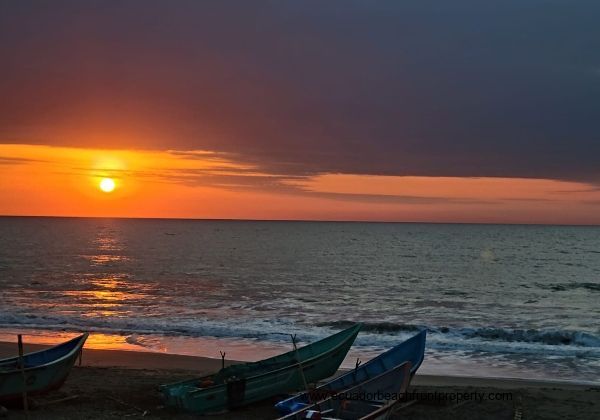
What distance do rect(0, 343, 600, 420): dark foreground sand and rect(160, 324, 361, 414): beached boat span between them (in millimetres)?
269

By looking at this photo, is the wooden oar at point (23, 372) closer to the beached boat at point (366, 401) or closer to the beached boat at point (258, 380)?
the beached boat at point (258, 380)

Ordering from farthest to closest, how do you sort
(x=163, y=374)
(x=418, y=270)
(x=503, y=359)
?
1. (x=418, y=270)
2. (x=503, y=359)
3. (x=163, y=374)

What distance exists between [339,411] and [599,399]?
22.2 ft

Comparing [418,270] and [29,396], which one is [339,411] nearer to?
[29,396]

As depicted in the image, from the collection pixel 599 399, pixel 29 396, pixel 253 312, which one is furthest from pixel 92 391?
pixel 253 312

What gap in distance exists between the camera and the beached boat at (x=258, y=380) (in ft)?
40.7

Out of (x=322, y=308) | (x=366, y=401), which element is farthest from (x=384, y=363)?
(x=322, y=308)

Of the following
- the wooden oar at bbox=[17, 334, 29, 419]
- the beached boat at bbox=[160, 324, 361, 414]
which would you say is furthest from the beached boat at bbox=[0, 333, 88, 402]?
the beached boat at bbox=[160, 324, 361, 414]

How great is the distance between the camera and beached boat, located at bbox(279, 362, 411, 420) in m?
10.6

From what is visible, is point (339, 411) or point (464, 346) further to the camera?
point (464, 346)

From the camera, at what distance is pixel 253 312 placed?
104 ft

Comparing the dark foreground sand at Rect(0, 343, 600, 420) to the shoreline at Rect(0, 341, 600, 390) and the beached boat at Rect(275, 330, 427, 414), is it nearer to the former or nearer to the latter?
the shoreline at Rect(0, 341, 600, 390)

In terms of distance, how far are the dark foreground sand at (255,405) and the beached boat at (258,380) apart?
0.27m

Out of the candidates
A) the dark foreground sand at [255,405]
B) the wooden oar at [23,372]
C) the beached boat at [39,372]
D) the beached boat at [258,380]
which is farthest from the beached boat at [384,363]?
the wooden oar at [23,372]
